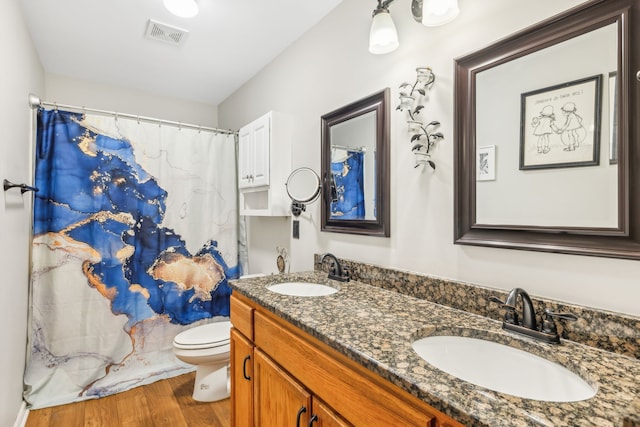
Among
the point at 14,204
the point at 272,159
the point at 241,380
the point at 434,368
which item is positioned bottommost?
the point at 241,380

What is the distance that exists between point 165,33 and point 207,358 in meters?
2.13

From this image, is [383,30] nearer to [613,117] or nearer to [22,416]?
[613,117]

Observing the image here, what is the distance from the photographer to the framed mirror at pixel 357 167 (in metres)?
1.54

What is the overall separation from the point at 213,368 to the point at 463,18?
2.36 m

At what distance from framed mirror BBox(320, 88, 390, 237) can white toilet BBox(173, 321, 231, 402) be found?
3.41ft

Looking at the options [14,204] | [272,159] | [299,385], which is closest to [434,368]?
[299,385]

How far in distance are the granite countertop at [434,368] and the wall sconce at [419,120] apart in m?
0.60

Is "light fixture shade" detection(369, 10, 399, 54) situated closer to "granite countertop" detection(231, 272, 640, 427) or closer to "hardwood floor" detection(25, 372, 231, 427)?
"granite countertop" detection(231, 272, 640, 427)

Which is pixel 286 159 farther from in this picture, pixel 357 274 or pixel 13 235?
pixel 13 235

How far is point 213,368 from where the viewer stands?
2.15 meters

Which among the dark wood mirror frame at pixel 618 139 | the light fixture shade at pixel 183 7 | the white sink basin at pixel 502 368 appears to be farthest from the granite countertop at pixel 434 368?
the light fixture shade at pixel 183 7

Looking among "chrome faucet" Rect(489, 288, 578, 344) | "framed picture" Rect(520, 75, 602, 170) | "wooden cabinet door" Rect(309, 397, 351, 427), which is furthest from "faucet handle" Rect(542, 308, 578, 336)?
"wooden cabinet door" Rect(309, 397, 351, 427)

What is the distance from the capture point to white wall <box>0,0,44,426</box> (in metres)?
1.46

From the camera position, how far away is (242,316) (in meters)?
1.48
